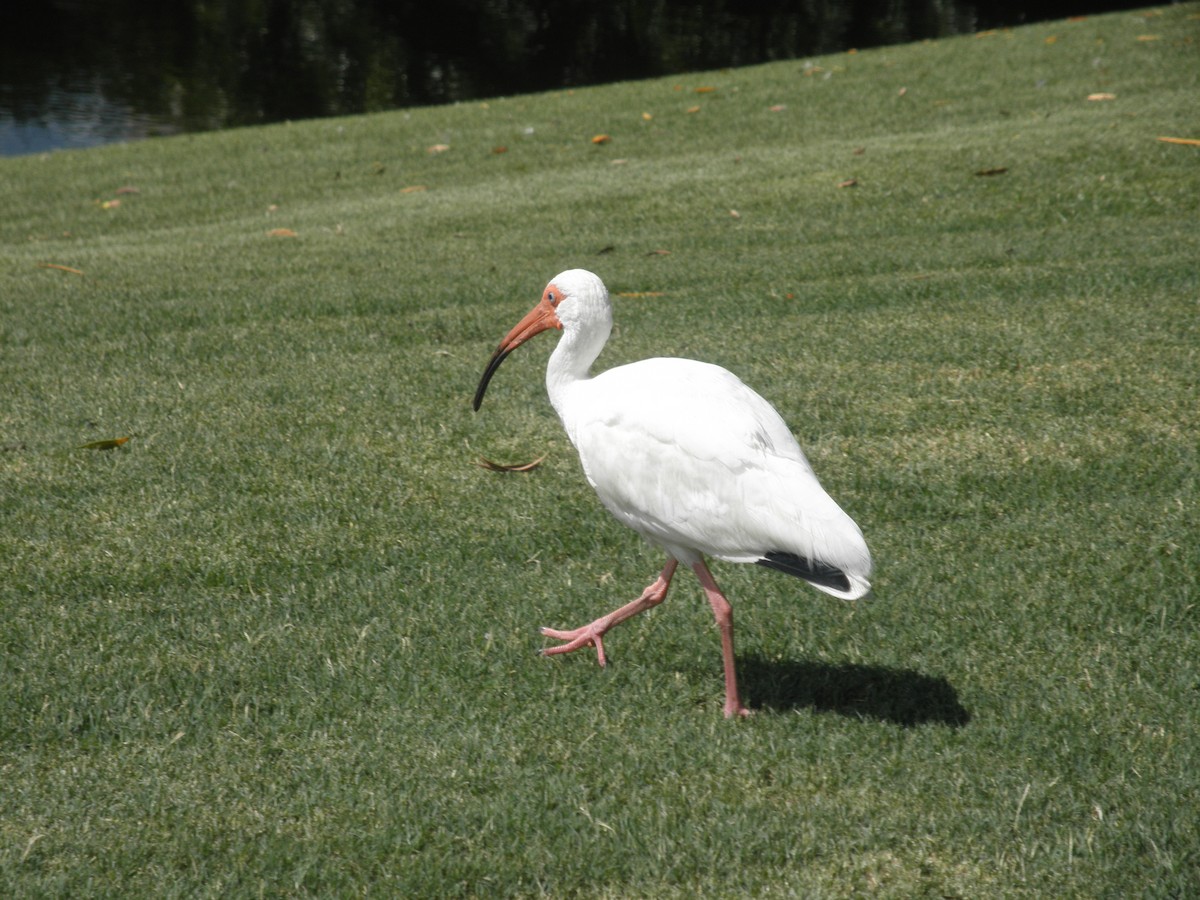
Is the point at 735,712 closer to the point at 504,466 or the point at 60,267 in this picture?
the point at 504,466

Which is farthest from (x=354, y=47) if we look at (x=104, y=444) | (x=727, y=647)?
(x=727, y=647)

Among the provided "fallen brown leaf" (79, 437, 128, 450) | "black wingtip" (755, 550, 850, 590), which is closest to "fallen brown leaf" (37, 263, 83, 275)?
"fallen brown leaf" (79, 437, 128, 450)

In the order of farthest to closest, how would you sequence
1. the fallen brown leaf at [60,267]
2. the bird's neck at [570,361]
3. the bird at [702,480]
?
the fallen brown leaf at [60,267] → the bird's neck at [570,361] → the bird at [702,480]

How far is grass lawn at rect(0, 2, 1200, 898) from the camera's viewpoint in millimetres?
3203

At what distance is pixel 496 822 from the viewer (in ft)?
10.7

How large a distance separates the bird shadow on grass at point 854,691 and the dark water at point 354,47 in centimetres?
1500

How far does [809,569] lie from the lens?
3.45m

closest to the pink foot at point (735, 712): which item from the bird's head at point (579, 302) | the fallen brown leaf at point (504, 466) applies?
the bird's head at point (579, 302)

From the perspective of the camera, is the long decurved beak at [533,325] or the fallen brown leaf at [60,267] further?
the fallen brown leaf at [60,267]

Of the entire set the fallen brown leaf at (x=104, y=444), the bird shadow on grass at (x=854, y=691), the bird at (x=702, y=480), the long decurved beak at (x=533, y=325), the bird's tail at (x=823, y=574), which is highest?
the long decurved beak at (x=533, y=325)

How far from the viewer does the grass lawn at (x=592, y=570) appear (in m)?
3.20

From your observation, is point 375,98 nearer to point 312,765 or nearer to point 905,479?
point 905,479

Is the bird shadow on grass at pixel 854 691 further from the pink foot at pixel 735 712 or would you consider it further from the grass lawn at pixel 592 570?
the pink foot at pixel 735 712

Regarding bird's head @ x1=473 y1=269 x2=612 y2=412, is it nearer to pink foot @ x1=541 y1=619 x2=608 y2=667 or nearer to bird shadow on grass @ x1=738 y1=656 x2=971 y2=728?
pink foot @ x1=541 y1=619 x2=608 y2=667
